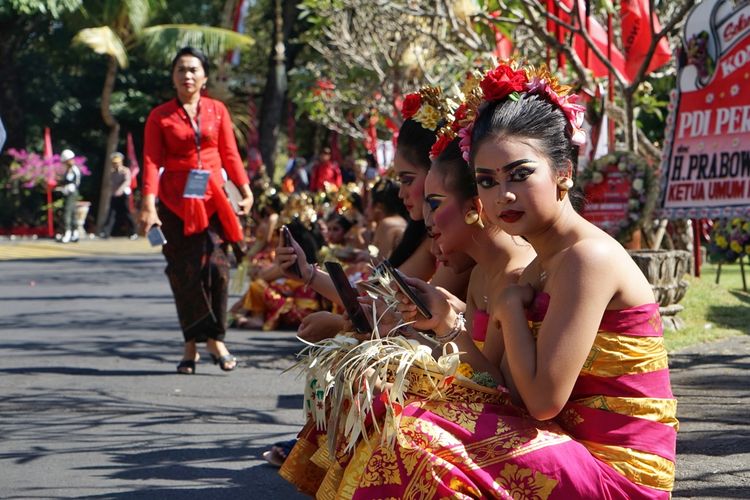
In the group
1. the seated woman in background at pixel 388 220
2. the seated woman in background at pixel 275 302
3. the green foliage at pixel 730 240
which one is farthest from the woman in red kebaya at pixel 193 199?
the green foliage at pixel 730 240

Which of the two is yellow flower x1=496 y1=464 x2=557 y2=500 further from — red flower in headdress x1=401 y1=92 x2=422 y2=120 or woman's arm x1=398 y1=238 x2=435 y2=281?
woman's arm x1=398 y1=238 x2=435 y2=281

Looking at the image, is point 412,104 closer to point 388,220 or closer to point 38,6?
point 388,220

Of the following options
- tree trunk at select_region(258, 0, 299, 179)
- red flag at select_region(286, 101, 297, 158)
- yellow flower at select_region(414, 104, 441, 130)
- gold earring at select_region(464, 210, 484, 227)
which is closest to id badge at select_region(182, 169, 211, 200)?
yellow flower at select_region(414, 104, 441, 130)

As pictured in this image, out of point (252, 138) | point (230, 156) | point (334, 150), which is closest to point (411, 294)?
point (230, 156)

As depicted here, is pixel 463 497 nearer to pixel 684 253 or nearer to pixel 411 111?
pixel 411 111

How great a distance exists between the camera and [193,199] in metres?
7.52

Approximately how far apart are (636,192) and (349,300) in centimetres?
667

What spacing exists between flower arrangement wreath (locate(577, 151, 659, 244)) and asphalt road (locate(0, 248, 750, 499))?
59.7 inches

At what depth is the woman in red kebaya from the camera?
7.56 meters

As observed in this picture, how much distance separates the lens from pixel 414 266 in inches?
186

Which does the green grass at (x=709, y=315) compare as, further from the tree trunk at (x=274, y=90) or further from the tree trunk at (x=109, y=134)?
the tree trunk at (x=109, y=134)

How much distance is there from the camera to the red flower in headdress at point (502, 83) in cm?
314

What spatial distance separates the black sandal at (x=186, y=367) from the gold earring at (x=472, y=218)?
4467mm

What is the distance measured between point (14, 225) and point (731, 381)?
1076 inches
